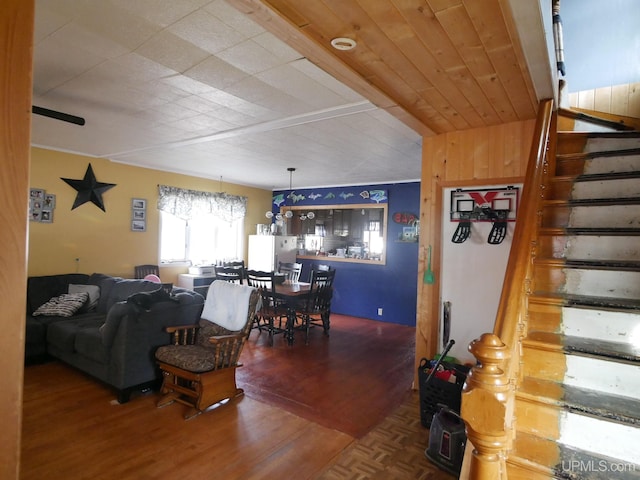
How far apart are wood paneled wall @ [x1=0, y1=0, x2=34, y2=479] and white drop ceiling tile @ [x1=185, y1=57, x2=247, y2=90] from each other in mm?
1722

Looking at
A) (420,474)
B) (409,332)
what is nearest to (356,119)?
(420,474)

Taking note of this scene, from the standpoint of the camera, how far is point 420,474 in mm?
2205

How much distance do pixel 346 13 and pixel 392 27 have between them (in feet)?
0.77

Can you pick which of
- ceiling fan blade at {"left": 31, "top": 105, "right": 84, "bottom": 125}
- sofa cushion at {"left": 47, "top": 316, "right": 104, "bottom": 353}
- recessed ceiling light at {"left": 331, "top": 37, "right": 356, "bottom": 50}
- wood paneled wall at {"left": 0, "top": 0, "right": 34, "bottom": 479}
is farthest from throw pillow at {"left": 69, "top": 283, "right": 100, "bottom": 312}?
wood paneled wall at {"left": 0, "top": 0, "right": 34, "bottom": 479}

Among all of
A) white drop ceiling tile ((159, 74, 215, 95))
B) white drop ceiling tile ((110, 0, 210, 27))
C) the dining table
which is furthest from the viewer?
the dining table

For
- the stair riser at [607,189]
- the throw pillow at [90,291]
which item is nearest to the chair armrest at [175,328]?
the throw pillow at [90,291]

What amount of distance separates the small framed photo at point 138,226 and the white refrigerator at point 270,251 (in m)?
2.10

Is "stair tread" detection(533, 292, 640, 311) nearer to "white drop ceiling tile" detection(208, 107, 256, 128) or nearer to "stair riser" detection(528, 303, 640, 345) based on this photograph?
"stair riser" detection(528, 303, 640, 345)

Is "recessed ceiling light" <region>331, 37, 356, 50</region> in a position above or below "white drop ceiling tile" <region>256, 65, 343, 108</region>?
below

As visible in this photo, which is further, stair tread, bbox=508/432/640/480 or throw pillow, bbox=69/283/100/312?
throw pillow, bbox=69/283/100/312

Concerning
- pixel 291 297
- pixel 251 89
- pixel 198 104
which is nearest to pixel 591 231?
pixel 251 89

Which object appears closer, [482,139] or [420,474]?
[420,474]

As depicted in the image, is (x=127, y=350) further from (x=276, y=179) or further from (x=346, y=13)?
(x=276, y=179)

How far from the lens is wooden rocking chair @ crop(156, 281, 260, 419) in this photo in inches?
117
